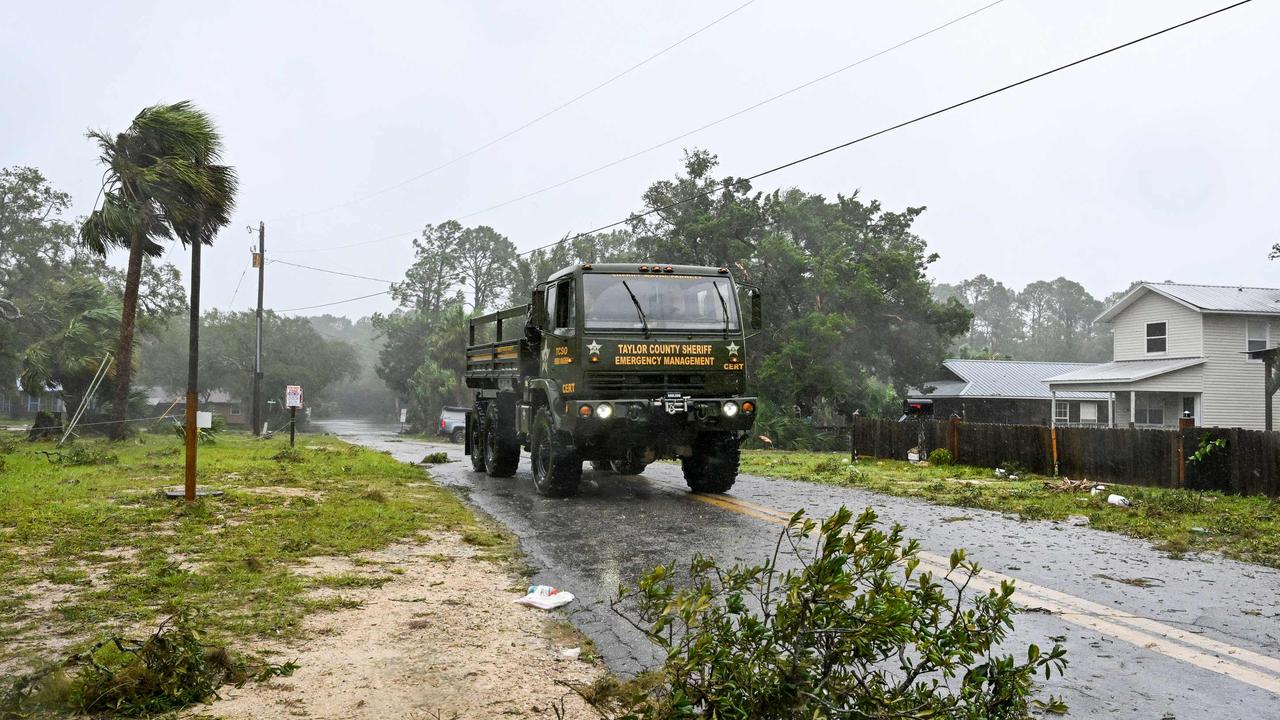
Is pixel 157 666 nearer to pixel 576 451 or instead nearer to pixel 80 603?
pixel 80 603

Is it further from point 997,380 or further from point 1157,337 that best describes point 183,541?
point 997,380

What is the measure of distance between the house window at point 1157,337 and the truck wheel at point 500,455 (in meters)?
24.9

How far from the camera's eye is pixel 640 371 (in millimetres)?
11125

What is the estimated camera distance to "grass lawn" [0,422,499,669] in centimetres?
543

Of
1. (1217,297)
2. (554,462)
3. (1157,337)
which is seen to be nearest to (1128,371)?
(1157,337)

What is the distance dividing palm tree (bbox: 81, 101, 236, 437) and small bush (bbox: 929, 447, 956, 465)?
14.8 m

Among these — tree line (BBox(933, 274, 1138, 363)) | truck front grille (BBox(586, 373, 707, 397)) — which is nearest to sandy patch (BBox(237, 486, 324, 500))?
truck front grille (BBox(586, 373, 707, 397))

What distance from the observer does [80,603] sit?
5797mm

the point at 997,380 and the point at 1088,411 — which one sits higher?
the point at 997,380

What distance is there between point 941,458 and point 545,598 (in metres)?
14.7

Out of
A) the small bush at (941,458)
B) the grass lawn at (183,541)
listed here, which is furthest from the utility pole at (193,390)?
the small bush at (941,458)

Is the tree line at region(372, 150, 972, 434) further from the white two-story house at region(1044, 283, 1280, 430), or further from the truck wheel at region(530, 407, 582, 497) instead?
the truck wheel at region(530, 407, 582, 497)

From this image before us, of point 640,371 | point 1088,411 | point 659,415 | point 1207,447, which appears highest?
point 640,371

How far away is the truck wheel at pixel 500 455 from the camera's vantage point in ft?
50.0
